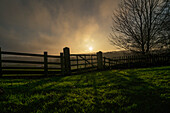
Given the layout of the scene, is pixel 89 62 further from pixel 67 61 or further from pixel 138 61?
pixel 138 61

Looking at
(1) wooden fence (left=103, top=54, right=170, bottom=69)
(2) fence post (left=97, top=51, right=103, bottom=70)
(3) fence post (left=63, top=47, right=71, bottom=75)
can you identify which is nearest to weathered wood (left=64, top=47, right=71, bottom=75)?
(3) fence post (left=63, top=47, right=71, bottom=75)

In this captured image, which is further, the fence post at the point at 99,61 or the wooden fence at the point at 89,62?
the fence post at the point at 99,61

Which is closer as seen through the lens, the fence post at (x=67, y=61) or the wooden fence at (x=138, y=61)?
the fence post at (x=67, y=61)

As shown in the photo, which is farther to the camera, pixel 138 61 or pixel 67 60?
pixel 138 61

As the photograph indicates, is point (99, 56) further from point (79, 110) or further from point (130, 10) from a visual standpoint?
point (79, 110)

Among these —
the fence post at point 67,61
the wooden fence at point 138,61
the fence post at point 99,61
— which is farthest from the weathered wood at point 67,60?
the wooden fence at point 138,61

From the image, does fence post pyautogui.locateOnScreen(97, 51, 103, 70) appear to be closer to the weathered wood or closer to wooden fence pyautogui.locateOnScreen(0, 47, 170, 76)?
wooden fence pyautogui.locateOnScreen(0, 47, 170, 76)

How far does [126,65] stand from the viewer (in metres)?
10.1

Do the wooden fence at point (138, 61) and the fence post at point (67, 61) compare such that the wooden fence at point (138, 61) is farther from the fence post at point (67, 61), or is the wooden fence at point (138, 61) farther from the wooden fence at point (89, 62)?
the fence post at point (67, 61)

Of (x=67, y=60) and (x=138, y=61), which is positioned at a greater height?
(x=67, y=60)

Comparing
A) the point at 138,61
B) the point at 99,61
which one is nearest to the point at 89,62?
the point at 99,61

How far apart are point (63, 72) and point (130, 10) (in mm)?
10977

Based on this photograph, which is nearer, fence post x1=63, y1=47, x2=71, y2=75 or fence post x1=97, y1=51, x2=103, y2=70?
fence post x1=63, y1=47, x2=71, y2=75

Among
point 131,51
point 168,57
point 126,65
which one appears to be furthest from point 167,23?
point 126,65
